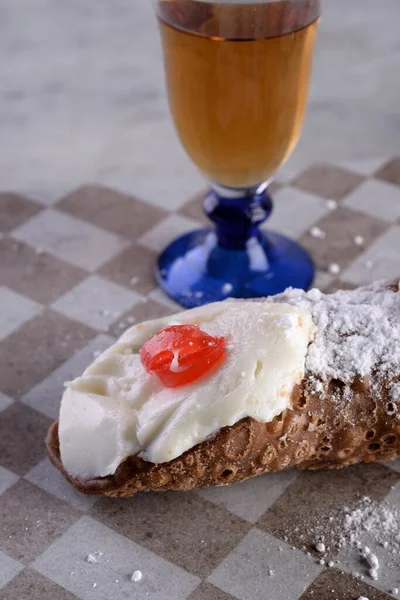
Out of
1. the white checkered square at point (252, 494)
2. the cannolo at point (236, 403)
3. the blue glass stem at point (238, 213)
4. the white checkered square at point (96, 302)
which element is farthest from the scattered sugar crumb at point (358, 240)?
the white checkered square at point (252, 494)

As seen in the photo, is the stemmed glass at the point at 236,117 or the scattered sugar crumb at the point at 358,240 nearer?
the stemmed glass at the point at 236,117

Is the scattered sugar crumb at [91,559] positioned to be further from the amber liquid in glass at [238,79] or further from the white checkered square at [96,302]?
the amber liquid in glass at [238,79]

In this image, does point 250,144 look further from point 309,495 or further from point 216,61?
point 309,495

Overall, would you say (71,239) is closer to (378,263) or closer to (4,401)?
(4,401)

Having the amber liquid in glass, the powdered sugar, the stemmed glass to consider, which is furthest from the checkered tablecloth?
the amber liquid in glass

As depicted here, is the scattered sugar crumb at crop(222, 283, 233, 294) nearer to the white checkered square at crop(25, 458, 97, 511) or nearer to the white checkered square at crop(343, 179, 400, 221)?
the white checkered square at crop(343, 179, 400, 221)

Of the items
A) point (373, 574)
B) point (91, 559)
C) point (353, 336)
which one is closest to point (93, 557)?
point (91, 559)

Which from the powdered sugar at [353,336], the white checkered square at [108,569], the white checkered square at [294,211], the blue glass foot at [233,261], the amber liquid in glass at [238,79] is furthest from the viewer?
the white checkered square at [294,211]
